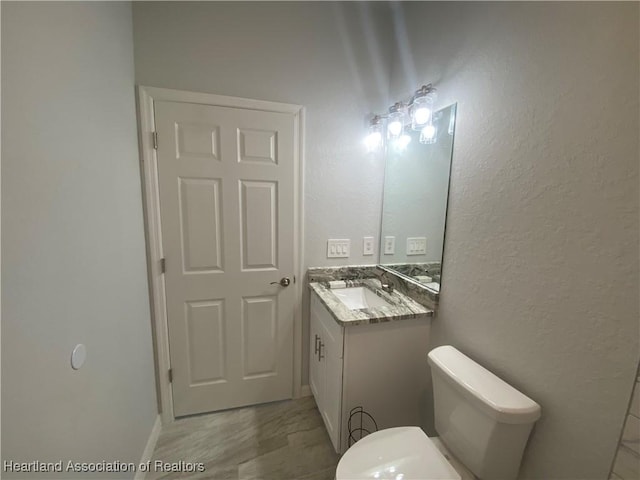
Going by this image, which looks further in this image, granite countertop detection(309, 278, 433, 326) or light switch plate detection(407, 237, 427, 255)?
light switch plate detection(407, 237, 427, 255)

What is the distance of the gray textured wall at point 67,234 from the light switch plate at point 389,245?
5.15 ft

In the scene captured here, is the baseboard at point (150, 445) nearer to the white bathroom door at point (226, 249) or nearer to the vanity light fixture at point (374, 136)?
the white bathroom door at point (226, 249)

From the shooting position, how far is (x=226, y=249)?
167cm

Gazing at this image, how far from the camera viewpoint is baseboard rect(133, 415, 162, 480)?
134 cm

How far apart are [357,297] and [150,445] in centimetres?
152

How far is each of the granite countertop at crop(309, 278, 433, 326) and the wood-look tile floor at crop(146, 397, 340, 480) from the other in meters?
0.89

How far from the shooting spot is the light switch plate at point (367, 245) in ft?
6.34

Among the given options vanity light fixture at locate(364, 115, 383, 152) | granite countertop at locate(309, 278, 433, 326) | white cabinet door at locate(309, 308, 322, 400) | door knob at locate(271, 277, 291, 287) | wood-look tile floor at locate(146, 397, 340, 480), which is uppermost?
vanity light fixture at locate(364, 115, 383, 152)

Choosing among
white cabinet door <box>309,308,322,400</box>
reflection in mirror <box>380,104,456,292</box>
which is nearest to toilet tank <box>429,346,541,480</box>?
reflection in mirror <box>380,104,456,292</box>

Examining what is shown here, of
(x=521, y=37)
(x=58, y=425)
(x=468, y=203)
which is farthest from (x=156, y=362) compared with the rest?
(x=521, y=37)

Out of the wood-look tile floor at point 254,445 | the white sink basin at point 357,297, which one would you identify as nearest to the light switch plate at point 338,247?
the white sink basin at point 357,297

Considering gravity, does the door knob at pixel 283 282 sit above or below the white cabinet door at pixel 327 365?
above

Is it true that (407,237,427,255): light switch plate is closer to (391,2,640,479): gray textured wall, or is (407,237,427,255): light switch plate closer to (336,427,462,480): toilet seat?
(391,2,640,479): gray textured wall

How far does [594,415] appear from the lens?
766 millimetres
